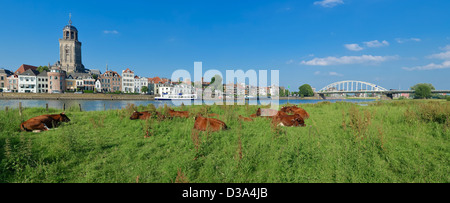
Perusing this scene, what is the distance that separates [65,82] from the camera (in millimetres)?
91125

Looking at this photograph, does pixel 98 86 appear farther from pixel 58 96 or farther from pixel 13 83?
pixel 13 83

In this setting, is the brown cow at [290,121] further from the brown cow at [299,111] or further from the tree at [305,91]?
the tree at [305,91]

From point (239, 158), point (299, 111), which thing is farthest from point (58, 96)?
point (239, 158)

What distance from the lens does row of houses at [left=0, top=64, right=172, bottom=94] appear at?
86.3 meters

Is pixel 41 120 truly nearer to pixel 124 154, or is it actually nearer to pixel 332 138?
pixel 124 154

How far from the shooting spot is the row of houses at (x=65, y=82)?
86.3m

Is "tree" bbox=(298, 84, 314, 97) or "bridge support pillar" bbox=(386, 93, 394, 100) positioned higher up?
"tree" bbox=(298, 84, 314, 97)

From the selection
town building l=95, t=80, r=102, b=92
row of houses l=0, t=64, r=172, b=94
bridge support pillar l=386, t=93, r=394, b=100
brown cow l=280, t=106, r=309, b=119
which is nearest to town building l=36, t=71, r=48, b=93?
row of houses l=0, t=64, r=172, b=94

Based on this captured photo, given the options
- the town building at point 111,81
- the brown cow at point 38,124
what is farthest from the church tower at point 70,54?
the brown cow at point 38,124

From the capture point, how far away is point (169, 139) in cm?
564

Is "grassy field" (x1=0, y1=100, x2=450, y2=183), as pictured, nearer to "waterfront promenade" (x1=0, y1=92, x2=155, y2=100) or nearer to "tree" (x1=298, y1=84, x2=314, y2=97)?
"waterfront promenade" (x1=0, y1=92, x2=155, y2=100)
